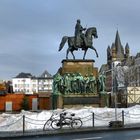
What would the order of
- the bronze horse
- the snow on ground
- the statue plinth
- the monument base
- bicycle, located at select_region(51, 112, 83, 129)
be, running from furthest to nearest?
1. the bronze horse
2. the statue plinth
3. the monument base
4. the snow on ground
5. bicycle, located at select_region(51, 112, 83, 129)

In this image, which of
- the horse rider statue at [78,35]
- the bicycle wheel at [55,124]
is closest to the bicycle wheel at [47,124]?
the bicycle wheel at [55,124]

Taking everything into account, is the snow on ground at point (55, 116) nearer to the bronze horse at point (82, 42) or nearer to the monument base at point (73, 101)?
the monument base at point (73, 101)

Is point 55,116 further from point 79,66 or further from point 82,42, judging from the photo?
point 82,42

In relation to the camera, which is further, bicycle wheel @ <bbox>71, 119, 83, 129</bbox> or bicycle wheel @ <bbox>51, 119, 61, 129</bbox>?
bicycle wheel @ <bbox>71, 119, 83, 129</bbox>

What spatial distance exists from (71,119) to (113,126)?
239cm

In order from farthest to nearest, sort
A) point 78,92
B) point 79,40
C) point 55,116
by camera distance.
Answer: point 79,40 < point 78,92 < point 55,116

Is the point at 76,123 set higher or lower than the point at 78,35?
lower

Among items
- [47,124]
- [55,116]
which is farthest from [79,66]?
[47,124]

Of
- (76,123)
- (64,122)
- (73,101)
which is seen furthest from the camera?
(73,101)

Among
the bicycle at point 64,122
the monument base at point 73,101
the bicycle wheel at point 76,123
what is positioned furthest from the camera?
the monument base at point 73,101

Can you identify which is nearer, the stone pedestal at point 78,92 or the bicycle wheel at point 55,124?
the bicycle wheel at point 55,124

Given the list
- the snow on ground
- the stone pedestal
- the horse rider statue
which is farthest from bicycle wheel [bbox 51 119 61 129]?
the horse rider statue

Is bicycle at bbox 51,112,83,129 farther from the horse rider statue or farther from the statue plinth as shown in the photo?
the horse rider statue

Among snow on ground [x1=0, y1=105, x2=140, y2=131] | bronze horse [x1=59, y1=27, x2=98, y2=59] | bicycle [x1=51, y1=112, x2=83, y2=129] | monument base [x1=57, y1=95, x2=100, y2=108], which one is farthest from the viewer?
bronze horse [x1=59, y1=27, x2=98, y2=59]
